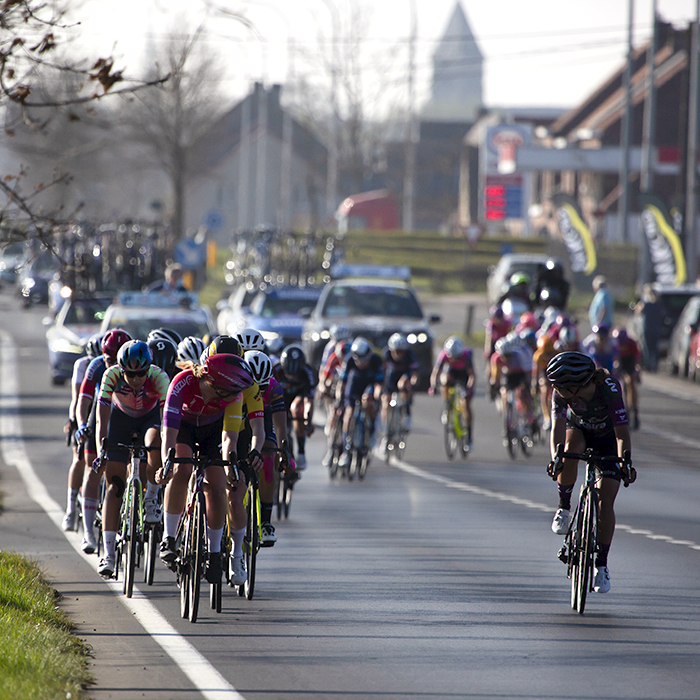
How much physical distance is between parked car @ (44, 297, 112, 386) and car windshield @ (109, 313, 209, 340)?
224cm

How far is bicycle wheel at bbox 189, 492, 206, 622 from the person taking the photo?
8.06 meters

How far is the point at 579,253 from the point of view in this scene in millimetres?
43500

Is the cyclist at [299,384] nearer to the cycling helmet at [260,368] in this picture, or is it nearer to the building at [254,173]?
the cycling helmet at [260,368]

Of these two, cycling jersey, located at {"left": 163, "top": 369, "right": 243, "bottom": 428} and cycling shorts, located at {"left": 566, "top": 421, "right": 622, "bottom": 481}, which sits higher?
cycling jersey, located at {"left": 163, "top": 369, "right": 243, "bottom": 428}

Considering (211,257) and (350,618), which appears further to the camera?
(211,257)

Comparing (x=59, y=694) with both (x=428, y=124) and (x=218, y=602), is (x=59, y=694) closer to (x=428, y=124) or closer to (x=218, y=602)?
(x=218, y=602)

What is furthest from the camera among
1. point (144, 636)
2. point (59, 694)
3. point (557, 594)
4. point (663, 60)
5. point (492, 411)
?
point (663, 60)

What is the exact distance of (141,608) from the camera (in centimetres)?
873

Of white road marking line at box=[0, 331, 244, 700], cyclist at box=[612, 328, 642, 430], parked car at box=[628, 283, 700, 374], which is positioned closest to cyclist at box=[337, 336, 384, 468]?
white road marking line at box=[0, 331, 244, 700]

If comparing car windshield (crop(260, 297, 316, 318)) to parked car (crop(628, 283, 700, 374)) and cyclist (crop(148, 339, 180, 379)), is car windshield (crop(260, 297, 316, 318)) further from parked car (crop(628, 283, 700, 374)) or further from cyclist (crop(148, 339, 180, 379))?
cyclist (crop(148, 339, 180, 379))

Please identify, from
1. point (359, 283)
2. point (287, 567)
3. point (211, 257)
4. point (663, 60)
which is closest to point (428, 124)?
point (663, 60)

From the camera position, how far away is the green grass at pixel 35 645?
643cm

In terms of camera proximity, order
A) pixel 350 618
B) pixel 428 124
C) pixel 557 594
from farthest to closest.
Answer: pixel 428 124 → pixel 557 594 → pixel 350 618

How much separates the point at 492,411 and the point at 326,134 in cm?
5061
